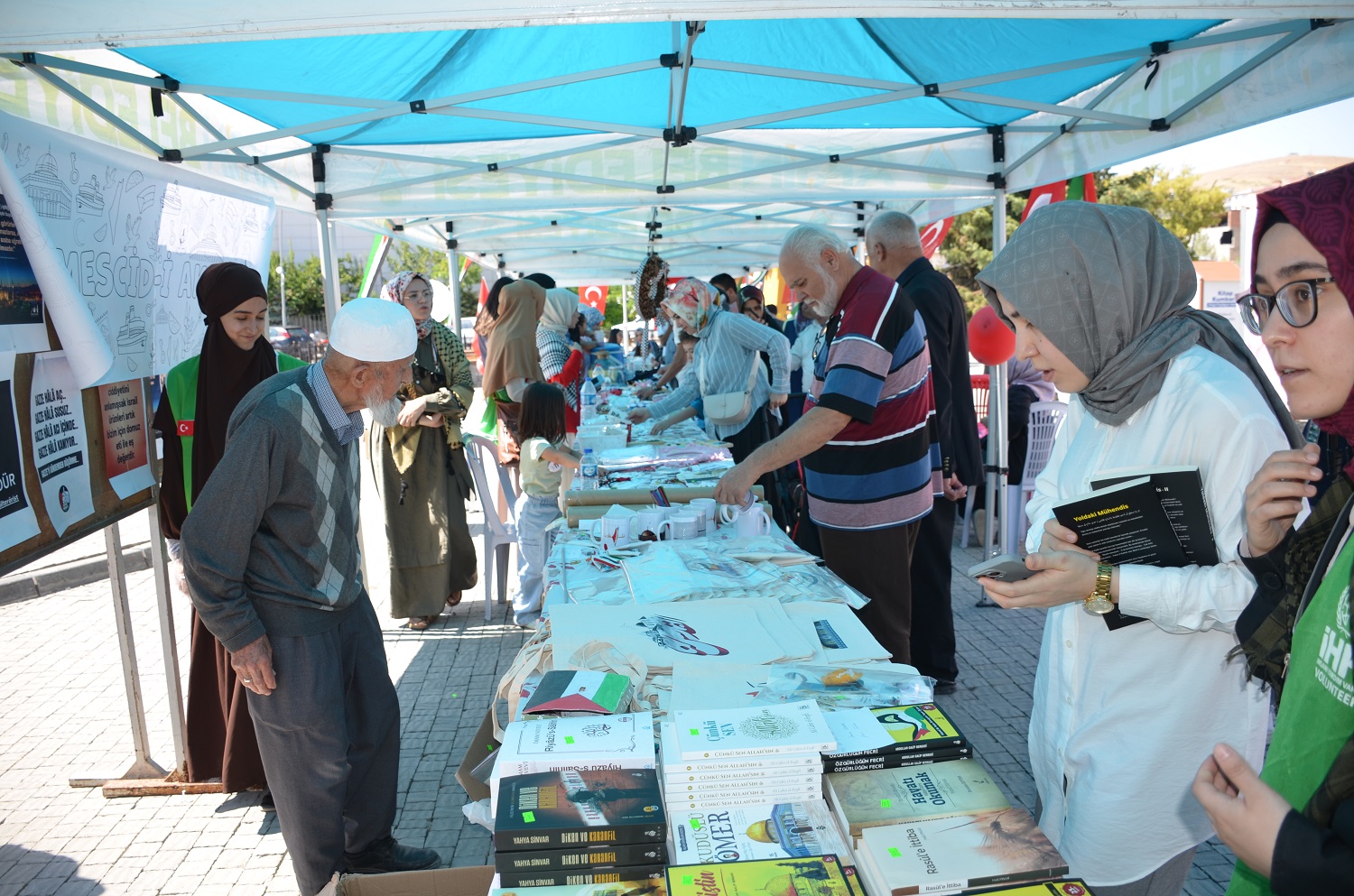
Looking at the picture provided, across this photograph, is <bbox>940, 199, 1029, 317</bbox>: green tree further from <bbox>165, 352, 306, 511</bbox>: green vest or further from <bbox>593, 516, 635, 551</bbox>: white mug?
<bbox>165, 352, 306, 511</bbox>: green vest

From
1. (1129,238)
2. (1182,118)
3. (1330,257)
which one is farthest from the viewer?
(1182,118)

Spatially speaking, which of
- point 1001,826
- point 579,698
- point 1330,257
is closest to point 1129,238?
point 1330,257

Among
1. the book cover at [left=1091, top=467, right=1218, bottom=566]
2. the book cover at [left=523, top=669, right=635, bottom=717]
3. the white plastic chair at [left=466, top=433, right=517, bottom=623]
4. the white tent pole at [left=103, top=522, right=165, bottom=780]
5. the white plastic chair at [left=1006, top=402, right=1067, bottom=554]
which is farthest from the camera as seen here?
the white plastic chair at [left=1006, top=402, right=1067, bottom=554]

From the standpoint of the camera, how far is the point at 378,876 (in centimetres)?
159

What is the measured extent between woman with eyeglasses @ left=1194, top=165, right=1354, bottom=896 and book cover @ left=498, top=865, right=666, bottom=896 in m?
0.70

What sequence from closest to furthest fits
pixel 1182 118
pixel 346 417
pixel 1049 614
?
1. pixel 1049 614
2. pixel 346 417
3. pixel 1182 118

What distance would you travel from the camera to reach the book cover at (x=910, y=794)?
122cm

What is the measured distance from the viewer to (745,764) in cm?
129

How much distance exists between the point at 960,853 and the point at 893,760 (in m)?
0.22

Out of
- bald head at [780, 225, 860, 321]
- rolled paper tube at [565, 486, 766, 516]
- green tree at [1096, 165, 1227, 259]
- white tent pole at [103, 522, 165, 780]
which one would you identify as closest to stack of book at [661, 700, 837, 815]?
rolled paper tube at [565, 486, 766, 516]

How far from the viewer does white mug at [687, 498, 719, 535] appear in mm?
2836

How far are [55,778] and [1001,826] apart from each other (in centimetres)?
378

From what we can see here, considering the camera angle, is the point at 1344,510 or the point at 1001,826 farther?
the point at 1001,826

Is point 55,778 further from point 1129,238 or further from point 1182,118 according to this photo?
point 1182,118
